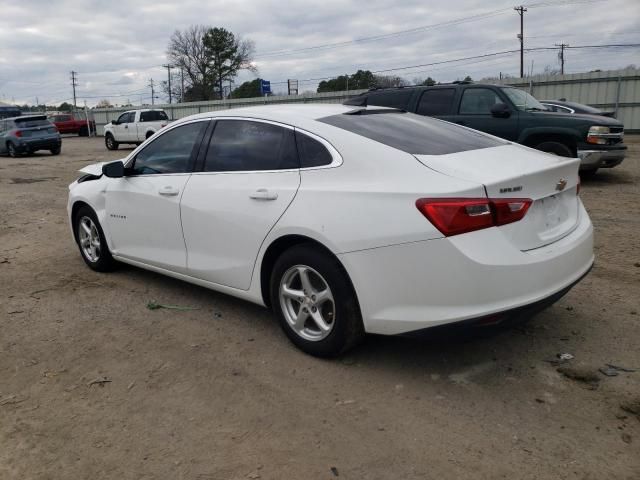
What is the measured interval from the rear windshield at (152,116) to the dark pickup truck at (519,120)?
677 inches

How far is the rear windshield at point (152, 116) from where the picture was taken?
24987mm

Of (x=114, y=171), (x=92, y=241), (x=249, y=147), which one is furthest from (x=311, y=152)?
(x=92, y=241)

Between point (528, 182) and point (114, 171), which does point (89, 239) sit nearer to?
point (114, 171)

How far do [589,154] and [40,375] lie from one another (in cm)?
938

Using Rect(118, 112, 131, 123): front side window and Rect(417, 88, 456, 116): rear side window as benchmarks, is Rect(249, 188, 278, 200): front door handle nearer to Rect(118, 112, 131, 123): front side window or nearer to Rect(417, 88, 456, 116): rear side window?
Rect(417, 88, 456, 116): rear side window

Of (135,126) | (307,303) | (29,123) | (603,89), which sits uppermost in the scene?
(603,89)

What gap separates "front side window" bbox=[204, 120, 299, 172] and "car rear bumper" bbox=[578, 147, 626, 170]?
7750 millimetres

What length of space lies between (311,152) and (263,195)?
0.43 meters

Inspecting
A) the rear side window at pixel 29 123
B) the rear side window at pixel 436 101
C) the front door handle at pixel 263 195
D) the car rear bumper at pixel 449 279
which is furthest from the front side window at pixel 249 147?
the rear side window at pixel 29 123

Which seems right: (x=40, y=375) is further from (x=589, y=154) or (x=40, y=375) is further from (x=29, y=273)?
(x=589, y=154)

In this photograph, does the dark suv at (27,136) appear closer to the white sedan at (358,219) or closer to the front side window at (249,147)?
the white sedan at (358,219)

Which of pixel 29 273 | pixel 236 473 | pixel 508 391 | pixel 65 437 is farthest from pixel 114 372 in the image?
pixel 29 273

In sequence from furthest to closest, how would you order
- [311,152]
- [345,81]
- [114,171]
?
[345,81]
[114,171]
[311,152]

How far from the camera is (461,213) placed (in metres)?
3.01
